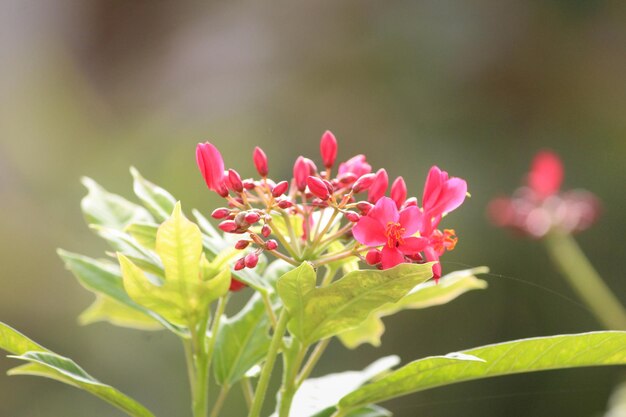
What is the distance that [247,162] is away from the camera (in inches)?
99.8

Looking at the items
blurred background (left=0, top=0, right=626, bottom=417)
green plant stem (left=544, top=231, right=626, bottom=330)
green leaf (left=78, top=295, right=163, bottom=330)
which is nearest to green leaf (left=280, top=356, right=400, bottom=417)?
green leaf (left=78, top=295, right=163, bottom=330)

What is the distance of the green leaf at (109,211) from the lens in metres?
0.80

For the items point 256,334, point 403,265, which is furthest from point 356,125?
point 403,265

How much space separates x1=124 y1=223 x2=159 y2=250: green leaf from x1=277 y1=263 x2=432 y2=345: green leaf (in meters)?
0.13

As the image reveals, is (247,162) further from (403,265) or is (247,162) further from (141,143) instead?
(403,265)

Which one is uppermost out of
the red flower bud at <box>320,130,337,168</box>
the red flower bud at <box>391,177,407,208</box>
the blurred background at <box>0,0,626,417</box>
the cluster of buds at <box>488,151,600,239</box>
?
the blurred background at <box>0,0,626,417</box>

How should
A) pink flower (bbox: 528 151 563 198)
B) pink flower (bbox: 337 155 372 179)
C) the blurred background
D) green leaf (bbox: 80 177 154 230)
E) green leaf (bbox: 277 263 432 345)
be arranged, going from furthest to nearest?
the blurred background, pink flower (bbox: 528 151 563 198), green leaf (bbox: 80 177 154 230), pink flower (bbox: 337 155 372 179), green leaf (bbox: 277 263 432 345)

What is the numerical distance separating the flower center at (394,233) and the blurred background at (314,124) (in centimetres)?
160

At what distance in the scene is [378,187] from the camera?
653 millimetres

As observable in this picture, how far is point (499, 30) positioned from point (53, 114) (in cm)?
156

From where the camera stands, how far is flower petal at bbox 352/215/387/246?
1.96 ft

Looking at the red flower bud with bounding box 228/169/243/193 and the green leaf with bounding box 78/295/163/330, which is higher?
the red flower bud with bounding box 228/169/243/193

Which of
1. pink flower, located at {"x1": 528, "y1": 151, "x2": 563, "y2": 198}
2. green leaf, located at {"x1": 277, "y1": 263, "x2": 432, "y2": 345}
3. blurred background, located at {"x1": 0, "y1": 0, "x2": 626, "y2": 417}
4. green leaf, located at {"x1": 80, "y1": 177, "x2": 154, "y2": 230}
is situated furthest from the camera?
blurred background, located at {"x1": 0, "y1": 0, "x2": 626, "y2": 417}

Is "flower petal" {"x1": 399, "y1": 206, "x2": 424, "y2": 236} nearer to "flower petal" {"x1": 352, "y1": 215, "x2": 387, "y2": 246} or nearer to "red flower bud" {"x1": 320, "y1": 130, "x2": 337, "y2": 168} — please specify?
"flower petal" {"x1": 352, "y1": 215, "x2": 387, "y2": 246}
